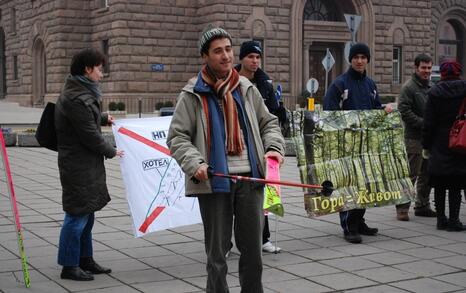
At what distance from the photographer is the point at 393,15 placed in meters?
37.8

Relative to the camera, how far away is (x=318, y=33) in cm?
3547

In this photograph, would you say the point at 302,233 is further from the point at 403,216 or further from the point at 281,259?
the point at 403,216

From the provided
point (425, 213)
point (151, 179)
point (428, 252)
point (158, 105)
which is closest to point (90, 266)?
point (151, 179)

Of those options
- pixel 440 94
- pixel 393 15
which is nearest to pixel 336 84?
pixel 440 94

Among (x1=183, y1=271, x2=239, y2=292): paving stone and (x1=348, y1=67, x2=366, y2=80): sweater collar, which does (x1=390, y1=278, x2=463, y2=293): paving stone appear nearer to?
(x1=183, y1=271, x2=239, y2=292): paving stone

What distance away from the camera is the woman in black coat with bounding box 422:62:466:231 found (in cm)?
802

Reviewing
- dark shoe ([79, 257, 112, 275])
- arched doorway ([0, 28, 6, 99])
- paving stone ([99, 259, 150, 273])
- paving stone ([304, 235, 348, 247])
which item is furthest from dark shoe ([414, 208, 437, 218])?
arched doorway ([0, 28, 6, 99])

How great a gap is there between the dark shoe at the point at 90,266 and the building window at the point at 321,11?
30.9 meters

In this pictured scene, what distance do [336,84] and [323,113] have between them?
0.46 meters

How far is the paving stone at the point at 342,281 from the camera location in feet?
18.7

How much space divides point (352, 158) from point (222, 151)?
11.4 ft

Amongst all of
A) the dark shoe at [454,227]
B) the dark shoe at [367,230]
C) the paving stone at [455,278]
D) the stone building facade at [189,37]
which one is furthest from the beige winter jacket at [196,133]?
the stone building facade at [189,37]

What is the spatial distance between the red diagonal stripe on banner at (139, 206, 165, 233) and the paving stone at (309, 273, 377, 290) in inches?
66.3

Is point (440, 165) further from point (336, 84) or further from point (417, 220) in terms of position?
point (336, 84)
